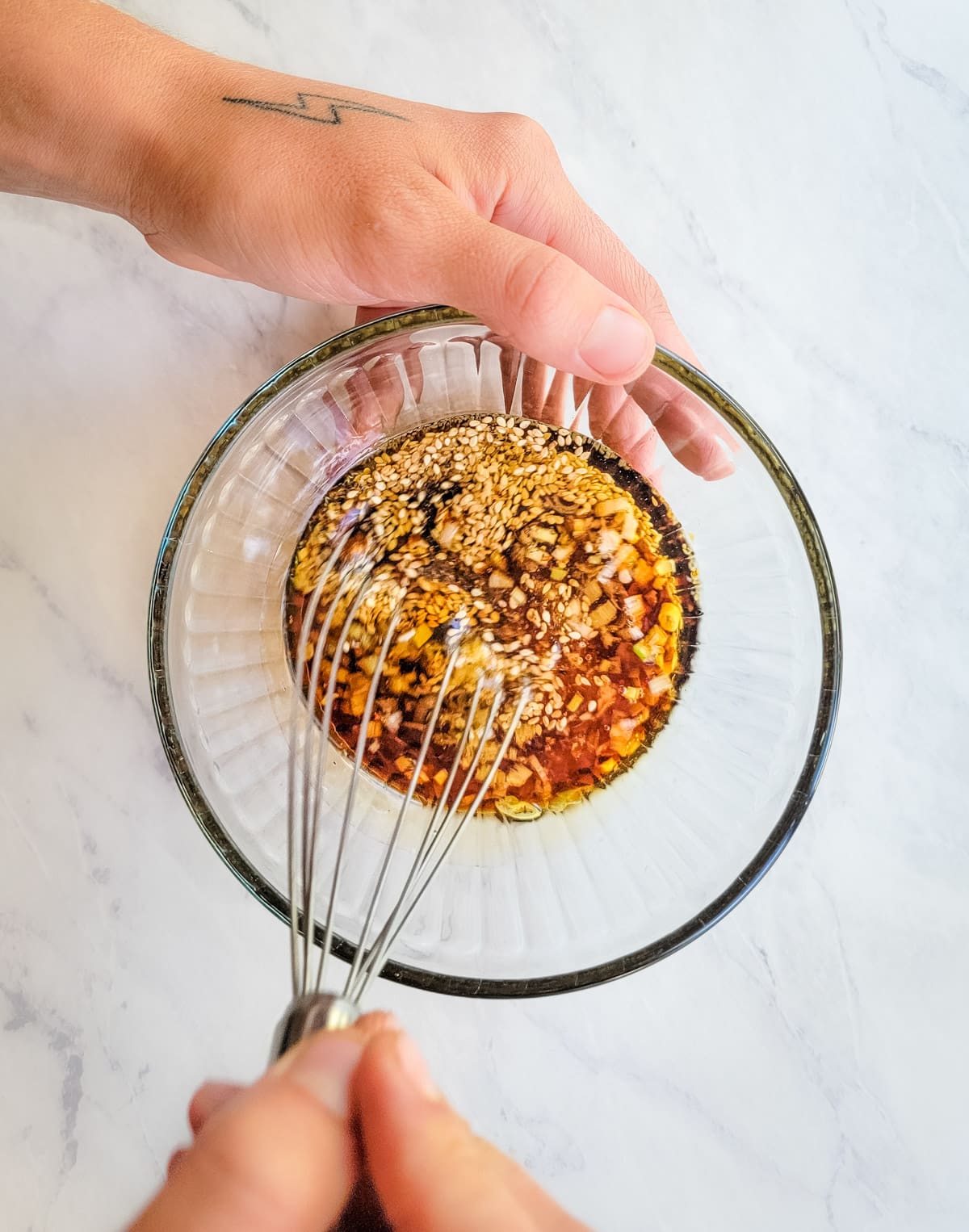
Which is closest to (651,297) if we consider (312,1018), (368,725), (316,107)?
(316,107)

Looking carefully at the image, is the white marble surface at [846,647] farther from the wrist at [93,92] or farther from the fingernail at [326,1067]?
the fingernail at [326,1067]

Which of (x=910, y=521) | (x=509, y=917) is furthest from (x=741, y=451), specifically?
(x=509, y=917)

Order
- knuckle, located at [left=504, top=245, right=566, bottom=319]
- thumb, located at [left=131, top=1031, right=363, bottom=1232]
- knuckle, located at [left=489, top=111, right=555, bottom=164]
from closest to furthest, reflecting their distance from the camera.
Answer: thumb, located at [left=131, top=1031, right=363, bottom=1232], knuckle, located at [left=504, top=245, right=566, bottom=319], knuckle, located at [left=489, top=111, right=555, bottom=164]

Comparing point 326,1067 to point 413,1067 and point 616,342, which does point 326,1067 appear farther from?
point 616,342

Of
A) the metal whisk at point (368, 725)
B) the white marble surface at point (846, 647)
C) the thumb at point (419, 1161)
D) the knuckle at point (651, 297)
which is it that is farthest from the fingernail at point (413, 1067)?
the knuckle at point (651, 297)

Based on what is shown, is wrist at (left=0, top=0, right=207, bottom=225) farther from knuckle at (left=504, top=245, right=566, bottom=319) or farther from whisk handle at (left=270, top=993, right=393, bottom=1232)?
whisk handle at (left=270, top=993, right=393, bottom=1232)

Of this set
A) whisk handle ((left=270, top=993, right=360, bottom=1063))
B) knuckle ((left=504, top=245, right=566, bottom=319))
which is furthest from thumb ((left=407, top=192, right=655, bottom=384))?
whisk handle ((left=270, top=993, right=360, bottom=1063))
